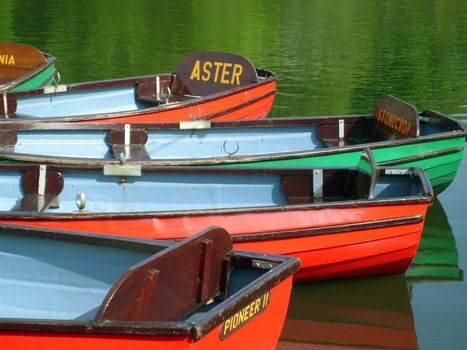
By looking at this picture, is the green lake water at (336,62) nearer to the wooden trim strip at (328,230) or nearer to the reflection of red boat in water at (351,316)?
the reflection of red boat in water at (351,316)

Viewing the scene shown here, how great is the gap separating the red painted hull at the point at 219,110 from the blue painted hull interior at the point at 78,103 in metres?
1.22

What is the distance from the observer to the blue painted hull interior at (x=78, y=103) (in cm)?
1384

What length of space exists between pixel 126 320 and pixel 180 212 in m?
2.59

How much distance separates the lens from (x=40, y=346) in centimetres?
565

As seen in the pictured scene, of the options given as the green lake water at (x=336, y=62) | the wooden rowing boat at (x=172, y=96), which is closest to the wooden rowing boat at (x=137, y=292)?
the green lake water at (x=336, y=62)

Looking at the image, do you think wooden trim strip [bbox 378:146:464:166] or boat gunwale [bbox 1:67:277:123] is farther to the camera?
boat gunwale [bbox 1:67:277:123]

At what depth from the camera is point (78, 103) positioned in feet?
47.3

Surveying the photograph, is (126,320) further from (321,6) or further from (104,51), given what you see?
(321,6)

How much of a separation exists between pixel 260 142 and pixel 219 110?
210cm

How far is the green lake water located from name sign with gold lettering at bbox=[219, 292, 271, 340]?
2061mm

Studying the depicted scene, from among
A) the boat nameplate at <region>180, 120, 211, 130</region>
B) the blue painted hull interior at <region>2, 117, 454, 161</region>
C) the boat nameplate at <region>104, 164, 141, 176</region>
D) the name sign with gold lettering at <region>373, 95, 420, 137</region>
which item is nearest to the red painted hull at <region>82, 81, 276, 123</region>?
the blue painted hull interior at <region>2, 117, 454, 161</region>

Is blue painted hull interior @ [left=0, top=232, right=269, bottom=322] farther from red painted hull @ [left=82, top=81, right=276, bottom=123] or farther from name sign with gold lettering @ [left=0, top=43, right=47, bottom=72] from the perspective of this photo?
name sign with gold lettering @ [left=0, top=43, right=47, bottom=72]

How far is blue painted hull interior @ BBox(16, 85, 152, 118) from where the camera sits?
545 inches

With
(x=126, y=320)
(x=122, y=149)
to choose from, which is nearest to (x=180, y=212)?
(x=126, y=320)
